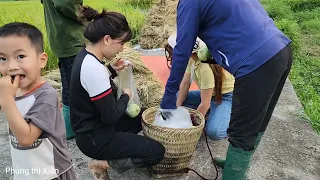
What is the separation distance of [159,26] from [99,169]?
168 inches

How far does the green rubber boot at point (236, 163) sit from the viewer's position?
2320 millimetres

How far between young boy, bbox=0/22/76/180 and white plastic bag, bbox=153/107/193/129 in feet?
2.87

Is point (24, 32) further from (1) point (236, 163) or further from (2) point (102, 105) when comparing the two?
(1) point (236, 163)

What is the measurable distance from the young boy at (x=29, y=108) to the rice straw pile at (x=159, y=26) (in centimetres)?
434

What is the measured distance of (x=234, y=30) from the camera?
6.84ft

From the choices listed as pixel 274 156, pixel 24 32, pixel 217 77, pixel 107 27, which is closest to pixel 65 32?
pixel 107 27

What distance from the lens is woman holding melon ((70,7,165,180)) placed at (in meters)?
2.16

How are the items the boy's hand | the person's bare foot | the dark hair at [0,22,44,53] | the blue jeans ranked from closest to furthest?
1. the boy's hand
2. the dark hair at [0,22,44,53]
3. the person's bare foot
4. the blue jeans

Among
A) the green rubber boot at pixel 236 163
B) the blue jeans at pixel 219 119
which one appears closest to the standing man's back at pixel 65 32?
the blue jeans at pixel 219 119

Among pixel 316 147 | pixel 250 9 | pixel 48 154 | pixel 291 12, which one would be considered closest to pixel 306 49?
pixel 291 12

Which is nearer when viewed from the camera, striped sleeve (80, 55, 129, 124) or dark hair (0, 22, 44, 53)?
dark hair (0, 22, 44, 53)

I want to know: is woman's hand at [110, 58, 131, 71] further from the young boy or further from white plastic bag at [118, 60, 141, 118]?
the young boy

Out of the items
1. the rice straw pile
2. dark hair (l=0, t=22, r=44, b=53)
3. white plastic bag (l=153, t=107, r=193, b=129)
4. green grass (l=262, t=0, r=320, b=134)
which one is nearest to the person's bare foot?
white plastic bag (l=153, t=107, r=193, b=129)

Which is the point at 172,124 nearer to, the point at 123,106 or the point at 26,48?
the point at 123,106
